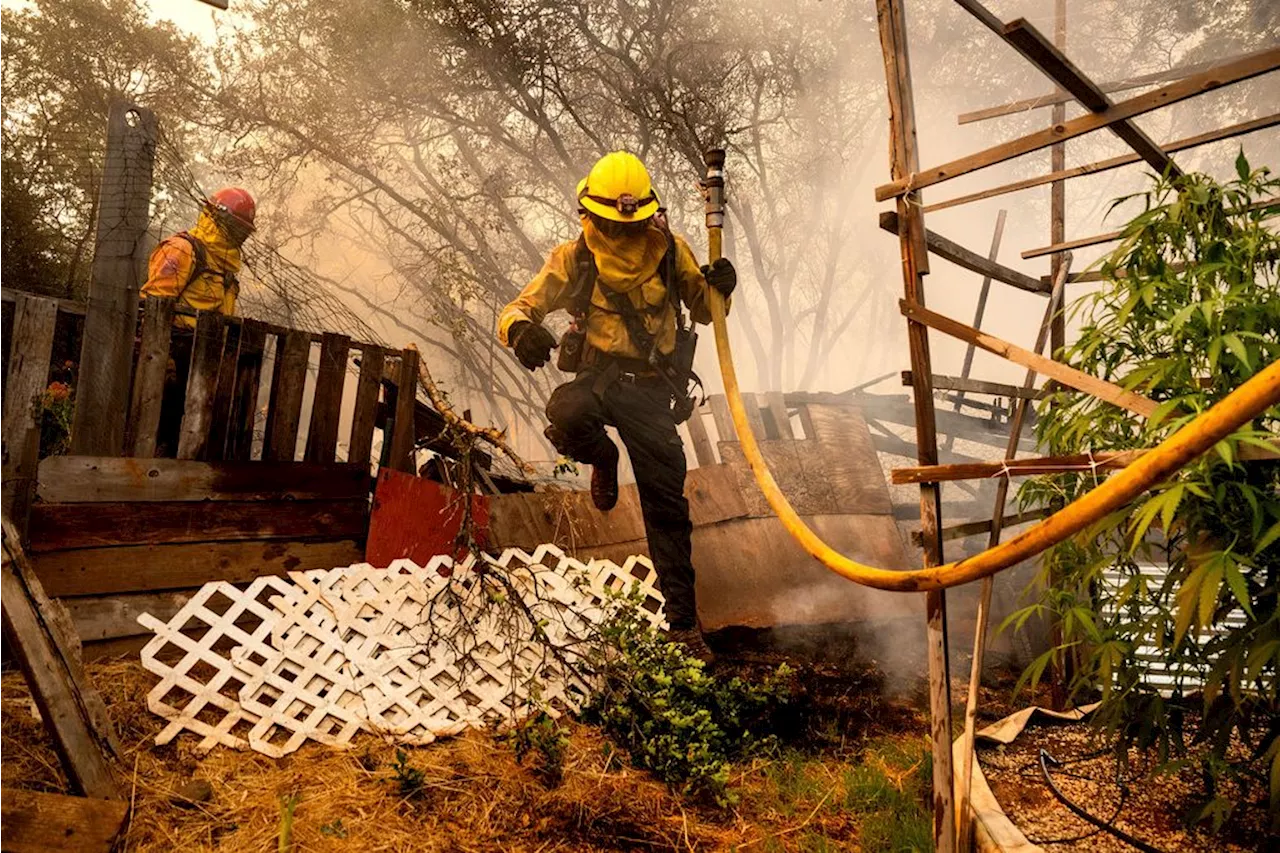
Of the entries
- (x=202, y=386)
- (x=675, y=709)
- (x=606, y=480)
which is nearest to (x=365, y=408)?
(x=202, y=386)

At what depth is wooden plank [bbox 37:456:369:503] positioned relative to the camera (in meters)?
3.85

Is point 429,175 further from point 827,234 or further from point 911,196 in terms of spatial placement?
point 911,196

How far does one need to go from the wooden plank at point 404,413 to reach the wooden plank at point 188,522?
1.61 feet

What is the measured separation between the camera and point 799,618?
5426mm

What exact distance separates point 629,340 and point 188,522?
2.74 metres

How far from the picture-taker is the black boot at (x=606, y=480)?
15.9ft

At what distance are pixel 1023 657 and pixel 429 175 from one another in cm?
1128

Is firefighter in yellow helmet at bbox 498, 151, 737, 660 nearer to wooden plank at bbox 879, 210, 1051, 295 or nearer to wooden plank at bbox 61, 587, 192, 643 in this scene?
wooden plank at bbox 879, 210, 1051, 295

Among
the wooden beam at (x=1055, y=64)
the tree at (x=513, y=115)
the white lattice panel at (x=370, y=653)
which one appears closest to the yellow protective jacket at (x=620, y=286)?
the white lattice panel at (x=370, y=653)

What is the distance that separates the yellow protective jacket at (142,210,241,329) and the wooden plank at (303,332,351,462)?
137 cm

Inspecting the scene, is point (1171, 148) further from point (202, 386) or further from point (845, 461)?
point (202, 386)

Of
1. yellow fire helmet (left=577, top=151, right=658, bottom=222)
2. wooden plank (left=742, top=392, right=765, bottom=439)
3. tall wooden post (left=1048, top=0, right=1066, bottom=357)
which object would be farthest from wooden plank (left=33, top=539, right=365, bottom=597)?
tall wooden post (left=1048, top=0, right=1066, bottom=357)

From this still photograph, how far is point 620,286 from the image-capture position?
454 cm

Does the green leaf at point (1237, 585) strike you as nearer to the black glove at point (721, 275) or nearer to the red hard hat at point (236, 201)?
the black glove at point (721, 275)
